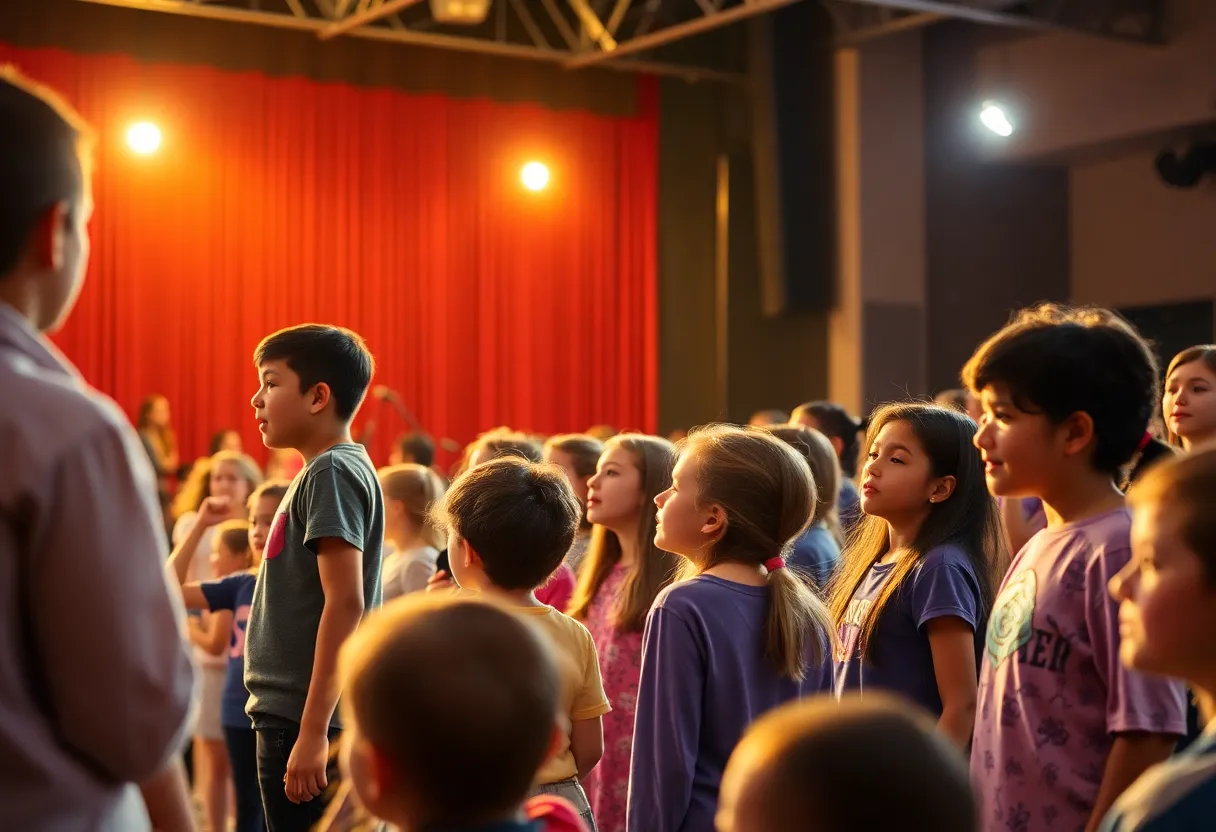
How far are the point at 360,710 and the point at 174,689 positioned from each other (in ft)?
0.57

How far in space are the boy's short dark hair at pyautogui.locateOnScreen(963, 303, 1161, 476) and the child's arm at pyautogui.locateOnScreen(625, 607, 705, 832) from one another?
635 millimetres

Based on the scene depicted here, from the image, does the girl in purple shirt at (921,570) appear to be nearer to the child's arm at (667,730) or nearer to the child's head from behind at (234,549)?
the child's arm at (667,730)

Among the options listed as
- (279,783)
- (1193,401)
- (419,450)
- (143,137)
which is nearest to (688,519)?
(279,783)

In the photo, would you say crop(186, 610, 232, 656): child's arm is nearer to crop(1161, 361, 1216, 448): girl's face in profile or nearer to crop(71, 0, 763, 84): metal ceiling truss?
crop(1161, 361, 1216, 448): girl's face in profile

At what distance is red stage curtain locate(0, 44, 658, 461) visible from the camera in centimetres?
1063

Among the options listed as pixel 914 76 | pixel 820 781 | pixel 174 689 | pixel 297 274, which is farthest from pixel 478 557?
pixel 914 76

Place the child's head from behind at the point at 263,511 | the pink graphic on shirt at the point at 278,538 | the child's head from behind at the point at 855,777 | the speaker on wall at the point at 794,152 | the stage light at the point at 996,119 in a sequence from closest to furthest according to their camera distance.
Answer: the child's head from behind at the point at 855,777 → the pink graphic on shirt at the point at 278,538 → the child's head from behind at the point at 263,511 → the stage light at the point at 996,119 → the speaker on wall at the point at 794,152

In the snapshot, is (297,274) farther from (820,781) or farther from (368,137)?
(820,781)

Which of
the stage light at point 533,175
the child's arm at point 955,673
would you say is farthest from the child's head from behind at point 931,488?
the stage light at point 533,175

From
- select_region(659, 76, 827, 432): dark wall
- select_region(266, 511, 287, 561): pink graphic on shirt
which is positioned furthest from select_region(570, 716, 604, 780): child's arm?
select_region(659, 76, 827, 432): dark wall

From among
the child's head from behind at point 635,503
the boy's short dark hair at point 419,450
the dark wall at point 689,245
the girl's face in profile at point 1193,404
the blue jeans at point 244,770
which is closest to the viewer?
the child's head from behind at point 635,503

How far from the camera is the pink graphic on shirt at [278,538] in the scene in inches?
110

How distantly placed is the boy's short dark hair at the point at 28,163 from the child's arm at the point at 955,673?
164cm

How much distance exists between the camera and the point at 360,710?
1268mm
